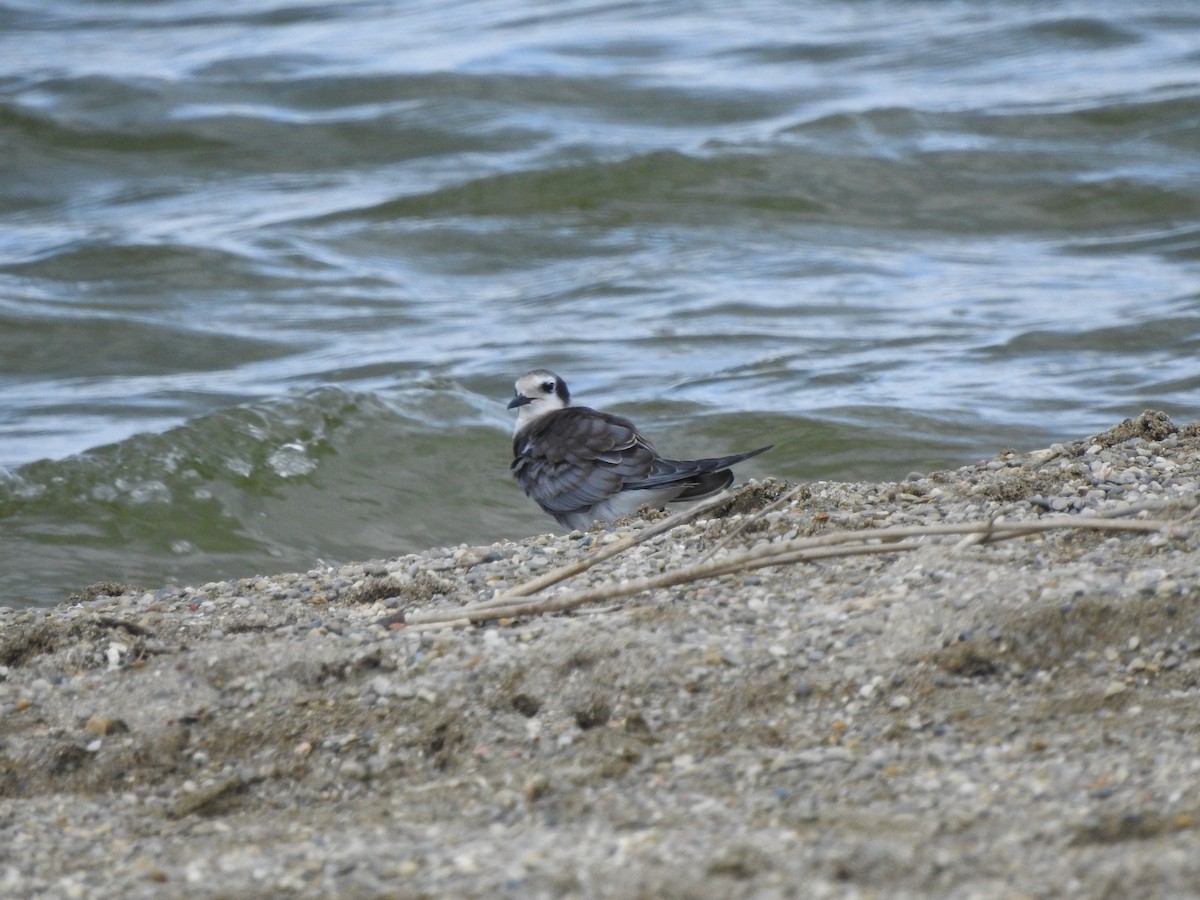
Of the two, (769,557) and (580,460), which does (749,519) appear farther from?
(580,460)

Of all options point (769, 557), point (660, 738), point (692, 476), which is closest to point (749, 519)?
point (769, 557)

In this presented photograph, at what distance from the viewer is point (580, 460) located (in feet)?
23.6

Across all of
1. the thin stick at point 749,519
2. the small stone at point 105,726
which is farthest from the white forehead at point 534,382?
the small stone at point 105,726

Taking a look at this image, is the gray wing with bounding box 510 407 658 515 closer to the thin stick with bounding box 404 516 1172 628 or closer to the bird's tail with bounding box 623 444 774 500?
the bird's tail with bounding box 623 444 774 500

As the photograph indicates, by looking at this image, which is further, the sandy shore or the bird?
the bird

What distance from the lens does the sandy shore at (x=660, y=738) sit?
2.99 meters

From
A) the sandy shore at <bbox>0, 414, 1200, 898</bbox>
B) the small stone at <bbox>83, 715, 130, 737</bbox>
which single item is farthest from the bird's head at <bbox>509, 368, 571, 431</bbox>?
the small stone at <bbox>83, 715, 130, 737</bbox>

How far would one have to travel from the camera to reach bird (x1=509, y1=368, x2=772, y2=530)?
7031 millimetres

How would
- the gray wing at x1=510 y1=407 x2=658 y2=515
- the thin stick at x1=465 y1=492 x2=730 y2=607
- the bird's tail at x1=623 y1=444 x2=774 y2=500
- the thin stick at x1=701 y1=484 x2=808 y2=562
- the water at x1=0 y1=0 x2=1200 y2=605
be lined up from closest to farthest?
the thin stick at x1=465 y1=492 x2=730 y2=607 → the thin stick at x1=701 y1=484 x2=808 y2=562 → the bird's tail at x1=623 y1=444 x2=774 y2=500 → the gray wing at x1=510 y1=407 x2=658 y2=515 → the water at x1=0 y1=0 x2=1200 y2=605

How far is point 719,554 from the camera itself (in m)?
4.93

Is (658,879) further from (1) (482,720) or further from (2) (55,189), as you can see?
(2) (55,189)

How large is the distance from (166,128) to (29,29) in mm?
5835

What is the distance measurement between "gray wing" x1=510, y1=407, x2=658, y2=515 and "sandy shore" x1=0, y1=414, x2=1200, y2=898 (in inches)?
86.5

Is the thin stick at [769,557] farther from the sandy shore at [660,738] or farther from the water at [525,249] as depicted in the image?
the water at [525,249]
